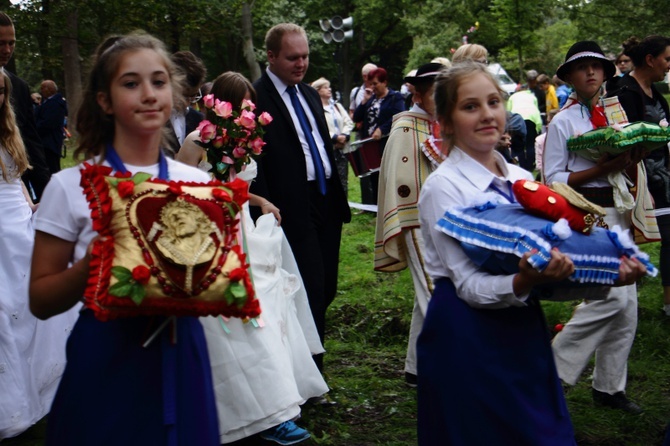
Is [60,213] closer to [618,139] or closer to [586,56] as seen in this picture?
[618,139]

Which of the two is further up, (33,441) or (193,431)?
(193,431)

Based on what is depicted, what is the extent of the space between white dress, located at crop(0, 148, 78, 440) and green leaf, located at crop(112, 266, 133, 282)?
3.15m

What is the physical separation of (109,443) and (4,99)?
340cm

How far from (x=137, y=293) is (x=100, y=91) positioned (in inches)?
32.9

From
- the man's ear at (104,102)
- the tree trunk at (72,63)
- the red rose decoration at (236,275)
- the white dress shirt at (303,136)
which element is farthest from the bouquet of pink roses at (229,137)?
the tree trunk at (72,63)

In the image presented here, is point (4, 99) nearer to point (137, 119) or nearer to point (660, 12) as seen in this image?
point (137, 119)

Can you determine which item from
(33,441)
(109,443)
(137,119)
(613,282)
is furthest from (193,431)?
(33,441)

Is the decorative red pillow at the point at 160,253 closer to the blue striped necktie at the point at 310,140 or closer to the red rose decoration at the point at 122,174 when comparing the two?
the red rose decoration at the point at 122,174

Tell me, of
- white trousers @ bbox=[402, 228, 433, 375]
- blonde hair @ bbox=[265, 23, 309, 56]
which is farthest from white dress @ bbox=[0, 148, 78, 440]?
white trousers @ bbox=[402, 228, 433, 375]

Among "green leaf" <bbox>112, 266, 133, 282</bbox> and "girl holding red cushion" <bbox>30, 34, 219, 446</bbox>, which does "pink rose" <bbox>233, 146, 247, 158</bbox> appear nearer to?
"girl holding red cushion" <bbox>30, 34, 219, 446</bbox>

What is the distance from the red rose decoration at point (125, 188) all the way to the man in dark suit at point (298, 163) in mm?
3269

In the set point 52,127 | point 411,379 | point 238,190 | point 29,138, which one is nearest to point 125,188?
point 238,190

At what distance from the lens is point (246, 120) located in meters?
5.37

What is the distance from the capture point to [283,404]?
4.98 metres
